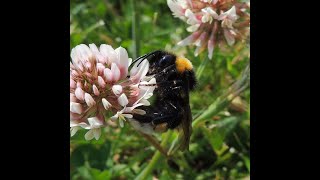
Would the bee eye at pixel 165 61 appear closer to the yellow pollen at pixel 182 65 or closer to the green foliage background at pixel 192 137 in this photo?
the yellow pollen at pixel 182 65

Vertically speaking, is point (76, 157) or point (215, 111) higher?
point (215, 111)

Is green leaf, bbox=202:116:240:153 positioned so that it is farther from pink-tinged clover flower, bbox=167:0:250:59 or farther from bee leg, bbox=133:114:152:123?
bee leg, bbox=133:114:152:123

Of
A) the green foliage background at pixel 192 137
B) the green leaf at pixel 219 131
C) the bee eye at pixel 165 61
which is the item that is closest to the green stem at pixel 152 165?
the green foliage background at pixel 192 137

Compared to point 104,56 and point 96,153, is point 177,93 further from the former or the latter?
point 96,153

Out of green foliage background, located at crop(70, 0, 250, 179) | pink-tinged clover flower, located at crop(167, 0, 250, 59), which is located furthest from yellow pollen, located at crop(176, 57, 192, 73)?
green foliage background, located at crop(70, 0, 250, 179)
